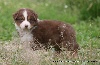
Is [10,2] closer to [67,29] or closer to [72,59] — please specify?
[67,29]

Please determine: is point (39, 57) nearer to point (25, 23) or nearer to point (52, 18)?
point (25, 23)

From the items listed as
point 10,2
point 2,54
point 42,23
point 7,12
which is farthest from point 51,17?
point 2,54

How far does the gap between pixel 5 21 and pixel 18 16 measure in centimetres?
348

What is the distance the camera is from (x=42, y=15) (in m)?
13.0

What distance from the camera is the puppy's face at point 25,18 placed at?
831 cm

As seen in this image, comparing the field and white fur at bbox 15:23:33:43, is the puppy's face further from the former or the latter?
the field

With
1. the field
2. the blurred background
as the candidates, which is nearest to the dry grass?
the field

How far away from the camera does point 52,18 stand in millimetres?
12844

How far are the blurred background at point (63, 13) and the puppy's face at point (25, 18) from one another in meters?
1.50

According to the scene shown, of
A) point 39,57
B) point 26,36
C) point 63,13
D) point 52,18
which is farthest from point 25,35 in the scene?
point 63,13

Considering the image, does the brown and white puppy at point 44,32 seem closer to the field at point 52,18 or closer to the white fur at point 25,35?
the white fur at point 25,35

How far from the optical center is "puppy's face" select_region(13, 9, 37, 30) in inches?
327

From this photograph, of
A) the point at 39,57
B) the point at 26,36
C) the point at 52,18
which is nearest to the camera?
the point at 39,57

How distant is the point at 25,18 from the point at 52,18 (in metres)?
4.52
